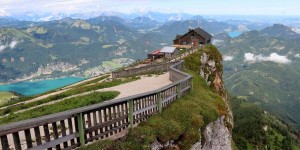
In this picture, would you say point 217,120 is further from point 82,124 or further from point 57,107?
point 82,124

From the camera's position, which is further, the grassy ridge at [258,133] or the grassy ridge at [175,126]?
the grassy ridge at [258,133]

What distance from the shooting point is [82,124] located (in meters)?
10.7

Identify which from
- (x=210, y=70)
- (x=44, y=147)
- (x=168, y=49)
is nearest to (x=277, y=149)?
(x=168, y=49)

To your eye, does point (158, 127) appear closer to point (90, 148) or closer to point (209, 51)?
point (90, 148)

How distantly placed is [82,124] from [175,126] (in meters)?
5.31

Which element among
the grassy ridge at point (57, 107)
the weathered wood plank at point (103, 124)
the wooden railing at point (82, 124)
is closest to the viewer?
the wooden railing at point (82, 124)

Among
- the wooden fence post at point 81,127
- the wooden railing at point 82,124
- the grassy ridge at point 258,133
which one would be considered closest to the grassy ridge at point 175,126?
the wooden fence post at point 81,127

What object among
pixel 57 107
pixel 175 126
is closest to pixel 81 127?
pixel 175 126

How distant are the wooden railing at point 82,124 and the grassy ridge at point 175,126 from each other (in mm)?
522

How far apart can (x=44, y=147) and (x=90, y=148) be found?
1844 millimetres

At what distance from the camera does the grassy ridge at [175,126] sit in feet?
39.2

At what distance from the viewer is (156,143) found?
12867mm

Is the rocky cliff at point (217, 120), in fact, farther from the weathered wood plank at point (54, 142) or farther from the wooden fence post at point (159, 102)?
the weathered wood plank at point (54, 142)

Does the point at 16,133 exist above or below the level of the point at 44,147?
above
